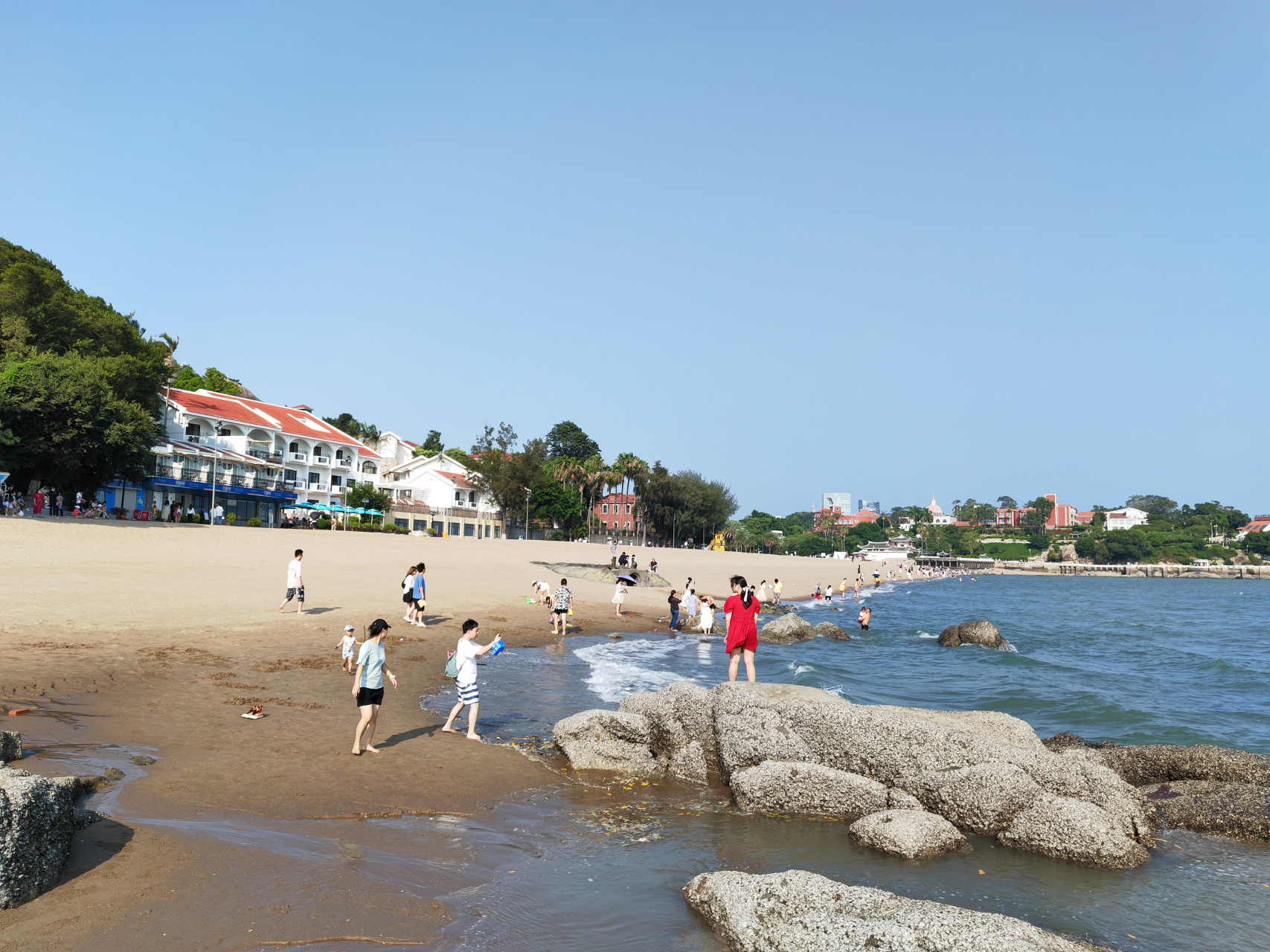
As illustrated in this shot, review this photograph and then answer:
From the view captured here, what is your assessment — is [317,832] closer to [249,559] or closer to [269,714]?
[269,714]

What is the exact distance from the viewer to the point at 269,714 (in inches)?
443

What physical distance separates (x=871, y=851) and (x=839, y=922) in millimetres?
2478

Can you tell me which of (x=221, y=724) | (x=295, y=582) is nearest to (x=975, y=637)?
(x=295, y=582)

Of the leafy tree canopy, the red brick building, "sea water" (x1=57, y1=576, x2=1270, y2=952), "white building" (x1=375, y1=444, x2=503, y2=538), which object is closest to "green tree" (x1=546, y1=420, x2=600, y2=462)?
the red brick building

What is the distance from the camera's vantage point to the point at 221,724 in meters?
10.5

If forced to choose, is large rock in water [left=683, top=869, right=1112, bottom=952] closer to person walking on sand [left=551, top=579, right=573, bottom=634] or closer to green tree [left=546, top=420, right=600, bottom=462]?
person walking on sand [left=551, top=579, right=573, bottom=634]

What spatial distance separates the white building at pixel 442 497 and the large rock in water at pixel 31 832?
74.8 metres

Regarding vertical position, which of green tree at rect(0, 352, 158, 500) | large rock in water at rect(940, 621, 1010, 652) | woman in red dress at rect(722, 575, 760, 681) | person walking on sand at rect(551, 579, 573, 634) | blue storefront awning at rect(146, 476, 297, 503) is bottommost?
large rock in water at rect(940, 621, 1010, 652)

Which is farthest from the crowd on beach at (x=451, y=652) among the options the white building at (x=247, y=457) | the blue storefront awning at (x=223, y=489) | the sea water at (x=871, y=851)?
the blue storefront awning at (x=223, y=489)

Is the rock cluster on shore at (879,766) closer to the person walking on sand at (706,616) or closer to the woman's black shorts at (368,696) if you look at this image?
the woman's black shorts at (368,696)

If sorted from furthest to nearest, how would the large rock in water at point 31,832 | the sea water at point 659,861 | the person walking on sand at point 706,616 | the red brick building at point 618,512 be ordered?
1. the red brick building at point 618,512
2. the person walking on sand at point 706,616
3. the sea water at point 659,861
4. the large rock in water at point 31,832

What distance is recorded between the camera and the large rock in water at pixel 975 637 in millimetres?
28797

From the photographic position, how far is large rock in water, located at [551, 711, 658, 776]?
33.6 feet

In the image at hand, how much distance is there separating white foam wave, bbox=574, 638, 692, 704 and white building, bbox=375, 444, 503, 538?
5900 cm
